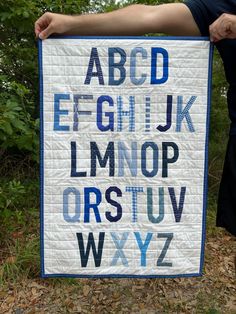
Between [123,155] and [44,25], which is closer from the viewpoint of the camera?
[44,25]

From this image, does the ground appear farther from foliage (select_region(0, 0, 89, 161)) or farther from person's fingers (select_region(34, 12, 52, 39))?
person's fingers (select_region(34, 12, 52, 39))

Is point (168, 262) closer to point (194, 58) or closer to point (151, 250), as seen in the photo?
point (151, 250)

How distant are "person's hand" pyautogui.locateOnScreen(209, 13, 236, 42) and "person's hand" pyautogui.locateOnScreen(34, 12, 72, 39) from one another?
58 cm

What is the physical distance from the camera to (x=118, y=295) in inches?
109

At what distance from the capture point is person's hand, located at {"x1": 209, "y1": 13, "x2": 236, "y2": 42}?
67.9 inches

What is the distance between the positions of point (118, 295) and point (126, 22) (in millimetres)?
1649

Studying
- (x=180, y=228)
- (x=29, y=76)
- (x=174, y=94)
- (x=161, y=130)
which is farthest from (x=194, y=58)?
(x=29, y=76)

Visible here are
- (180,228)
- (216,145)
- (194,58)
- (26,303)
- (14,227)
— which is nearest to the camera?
(194,58)

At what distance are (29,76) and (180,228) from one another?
2249 mm

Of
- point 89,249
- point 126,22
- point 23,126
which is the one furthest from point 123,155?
point 23,126

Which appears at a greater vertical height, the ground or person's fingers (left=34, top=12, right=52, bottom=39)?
person's fingers (left=34, top=12, right=52, bottom=39)

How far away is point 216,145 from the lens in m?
4.53

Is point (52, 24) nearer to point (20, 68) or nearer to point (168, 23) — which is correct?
point (168, 23)

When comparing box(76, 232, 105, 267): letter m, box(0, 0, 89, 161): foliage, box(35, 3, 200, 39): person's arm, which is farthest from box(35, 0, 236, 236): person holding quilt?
box(0, 0, 89, 161): foliage
